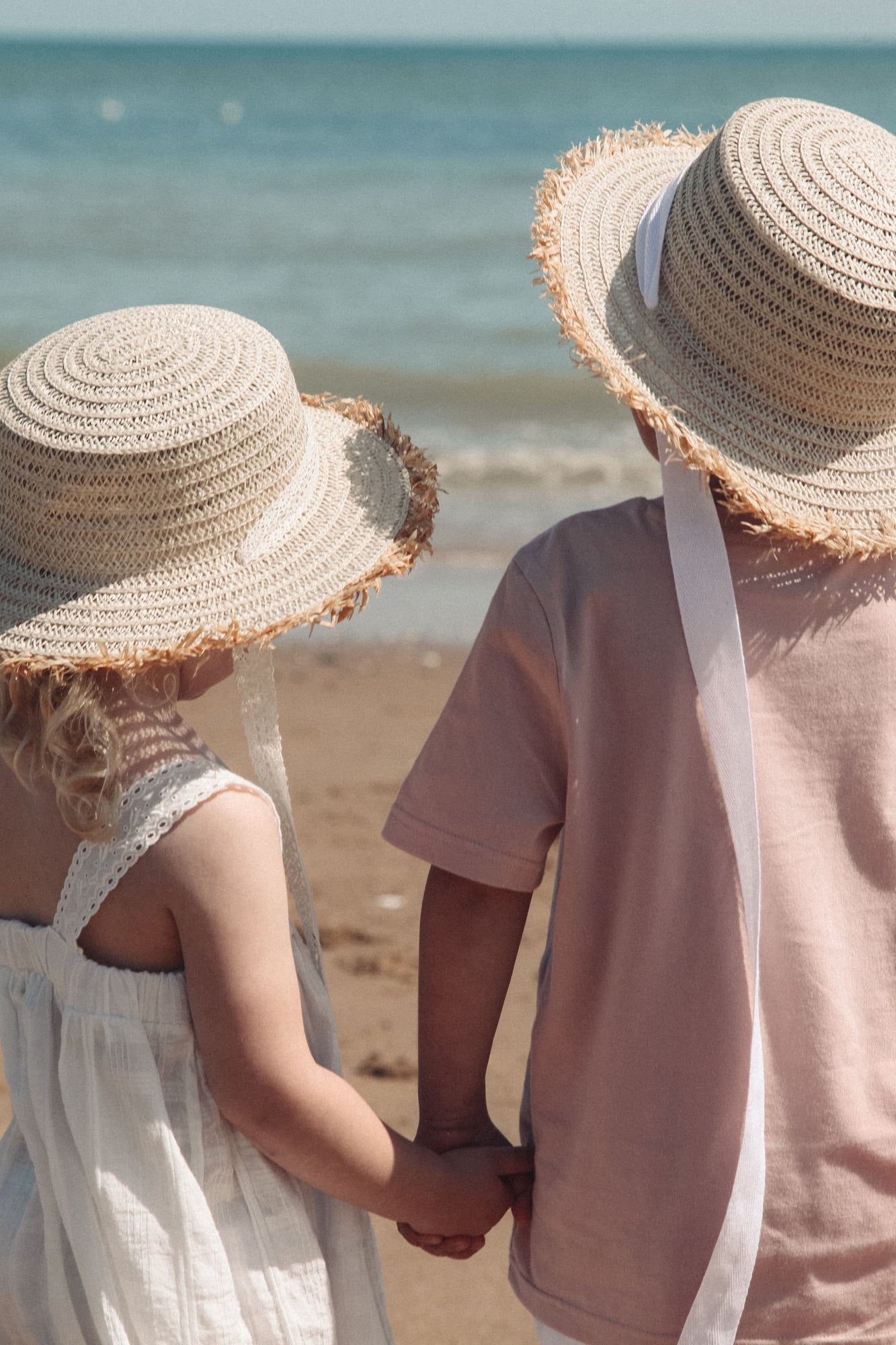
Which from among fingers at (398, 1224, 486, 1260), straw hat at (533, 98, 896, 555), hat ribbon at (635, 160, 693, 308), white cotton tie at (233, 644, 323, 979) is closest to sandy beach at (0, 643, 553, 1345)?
fingers at (398, 1224, 486, 1260)

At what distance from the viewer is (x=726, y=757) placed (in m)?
1.26

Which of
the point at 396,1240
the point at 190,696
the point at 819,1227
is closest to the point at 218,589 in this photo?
the point at 190,696

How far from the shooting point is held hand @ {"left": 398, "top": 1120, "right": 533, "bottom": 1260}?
4.91 ft

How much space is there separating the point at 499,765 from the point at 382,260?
41.8 ft

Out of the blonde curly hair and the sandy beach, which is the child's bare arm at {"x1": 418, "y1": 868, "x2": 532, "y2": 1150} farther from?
the sandy beach

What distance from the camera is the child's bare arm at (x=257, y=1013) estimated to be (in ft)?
4.30

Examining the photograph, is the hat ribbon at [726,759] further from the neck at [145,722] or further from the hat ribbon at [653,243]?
the neck at [145,722]

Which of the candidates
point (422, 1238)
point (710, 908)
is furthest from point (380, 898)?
point (710, 908)

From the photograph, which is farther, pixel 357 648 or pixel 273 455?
pixel 357 648

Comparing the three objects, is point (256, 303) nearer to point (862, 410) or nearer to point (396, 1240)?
point (396, 1240)

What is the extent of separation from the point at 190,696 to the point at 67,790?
199 mm

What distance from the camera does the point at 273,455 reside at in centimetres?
142

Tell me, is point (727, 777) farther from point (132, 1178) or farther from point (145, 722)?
point (132, 1178)

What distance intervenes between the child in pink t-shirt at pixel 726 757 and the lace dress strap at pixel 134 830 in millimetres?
260
